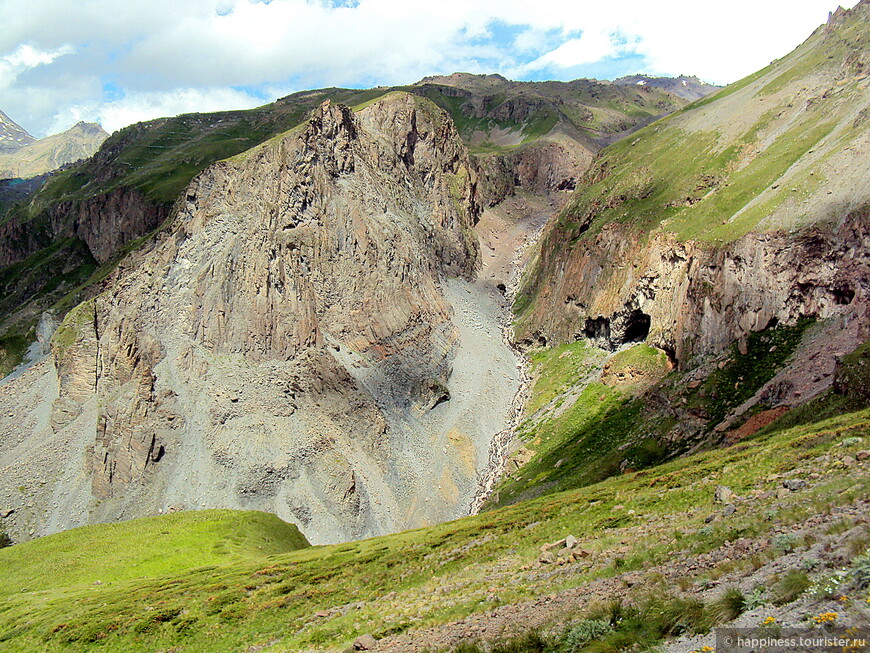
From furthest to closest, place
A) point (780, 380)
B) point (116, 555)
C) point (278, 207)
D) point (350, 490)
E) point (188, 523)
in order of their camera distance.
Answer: point (278, 207) → point (350, 490) → point (188, 523) → point (116, 555) → point (780, 380)

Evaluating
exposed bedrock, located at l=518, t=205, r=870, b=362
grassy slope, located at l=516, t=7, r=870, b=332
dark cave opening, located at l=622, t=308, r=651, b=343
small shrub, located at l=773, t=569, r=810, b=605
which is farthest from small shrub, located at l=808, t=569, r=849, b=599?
dark cave opening, located at l=622, t=308, r=651, b=343

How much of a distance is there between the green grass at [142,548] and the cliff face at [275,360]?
22.0ft

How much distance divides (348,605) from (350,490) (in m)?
40.6

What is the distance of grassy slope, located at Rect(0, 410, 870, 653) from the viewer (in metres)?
19.7

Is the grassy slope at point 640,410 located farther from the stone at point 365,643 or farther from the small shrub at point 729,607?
the stone at point 365,643

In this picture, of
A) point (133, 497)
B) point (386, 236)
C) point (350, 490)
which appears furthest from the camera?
point (386, 236)

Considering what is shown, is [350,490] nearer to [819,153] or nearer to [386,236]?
[386,236]

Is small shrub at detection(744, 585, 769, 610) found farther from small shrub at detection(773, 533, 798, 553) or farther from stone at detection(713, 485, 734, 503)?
stone at detection(713, 485, 734, 503)

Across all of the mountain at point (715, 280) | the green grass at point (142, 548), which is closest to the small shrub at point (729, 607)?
the mountain at point (715, 280)

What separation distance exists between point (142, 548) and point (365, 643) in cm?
3980

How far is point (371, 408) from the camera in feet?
241

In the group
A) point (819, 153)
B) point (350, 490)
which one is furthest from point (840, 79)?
point (350, 490)

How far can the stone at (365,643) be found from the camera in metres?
18.1

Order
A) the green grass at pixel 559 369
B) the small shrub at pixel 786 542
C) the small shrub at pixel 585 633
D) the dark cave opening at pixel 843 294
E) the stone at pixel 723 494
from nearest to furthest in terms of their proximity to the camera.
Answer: the small shrub at pixel 585 633 → the small shrub at pixel 786 542 → the stone at pixel 723 494 → the dark cave opening at pixel 843 294 → the green grass at pixel 559 369
